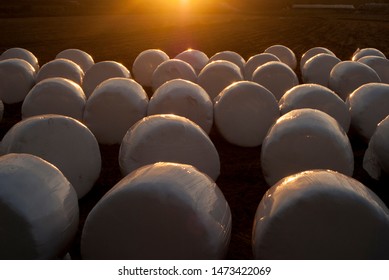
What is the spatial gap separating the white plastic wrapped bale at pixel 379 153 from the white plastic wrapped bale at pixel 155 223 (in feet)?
10.0

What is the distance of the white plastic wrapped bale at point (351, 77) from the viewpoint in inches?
344

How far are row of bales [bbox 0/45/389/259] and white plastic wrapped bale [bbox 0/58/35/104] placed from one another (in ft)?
0.07

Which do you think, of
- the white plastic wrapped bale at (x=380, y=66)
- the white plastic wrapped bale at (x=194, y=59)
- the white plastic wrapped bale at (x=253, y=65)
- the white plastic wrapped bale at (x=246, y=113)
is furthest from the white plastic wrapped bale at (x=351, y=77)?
the white plastic wrapped bale at (x=194, y=59)

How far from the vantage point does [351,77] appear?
8883mm

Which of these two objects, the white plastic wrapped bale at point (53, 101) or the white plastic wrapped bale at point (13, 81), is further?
the white plastic wrapped bale at point (13, 81)

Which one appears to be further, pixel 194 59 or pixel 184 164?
pixel 194 59

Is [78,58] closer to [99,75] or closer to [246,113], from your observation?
[99,75]

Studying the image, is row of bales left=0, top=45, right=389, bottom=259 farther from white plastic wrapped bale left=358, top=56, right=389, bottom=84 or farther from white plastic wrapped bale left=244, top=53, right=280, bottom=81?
white plastic wrapped bale left=244, top=53, right=280, bottom=81

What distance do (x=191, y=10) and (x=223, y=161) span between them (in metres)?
37.5

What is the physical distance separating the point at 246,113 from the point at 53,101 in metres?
3.04

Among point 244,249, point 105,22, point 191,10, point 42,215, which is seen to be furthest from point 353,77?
point 191,10

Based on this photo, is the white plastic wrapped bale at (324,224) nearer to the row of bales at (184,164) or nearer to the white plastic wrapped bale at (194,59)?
the row of bales at (184,164)

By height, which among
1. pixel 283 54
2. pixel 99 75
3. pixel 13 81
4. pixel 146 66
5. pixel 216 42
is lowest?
pixel 216 42

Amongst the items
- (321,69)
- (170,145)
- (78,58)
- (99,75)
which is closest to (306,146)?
(170,145)
